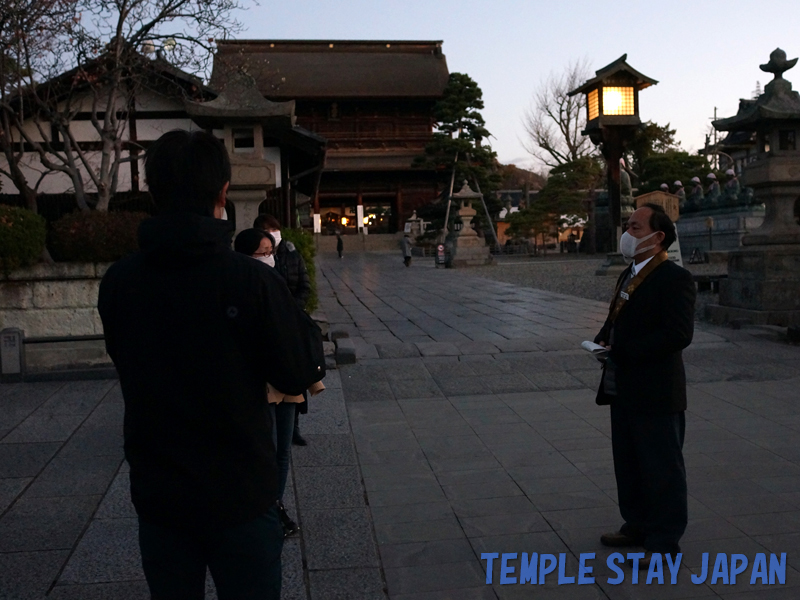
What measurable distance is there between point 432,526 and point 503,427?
2015 mm

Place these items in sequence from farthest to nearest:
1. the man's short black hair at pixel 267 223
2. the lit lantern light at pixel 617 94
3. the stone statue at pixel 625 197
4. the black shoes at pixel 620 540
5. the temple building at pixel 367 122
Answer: the temple building at pixel 367 122
the stone statue at pixel 625 197
the lit lantern light at pixel 617 94
the man's short black hair at pixel 267 223
the black shoes at pixel 620 540

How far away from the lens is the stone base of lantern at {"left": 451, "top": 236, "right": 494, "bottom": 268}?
87.8ft

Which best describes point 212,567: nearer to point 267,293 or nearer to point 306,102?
point 267,293

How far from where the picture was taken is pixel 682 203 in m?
27.0

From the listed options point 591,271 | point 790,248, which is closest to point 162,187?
point 790,248

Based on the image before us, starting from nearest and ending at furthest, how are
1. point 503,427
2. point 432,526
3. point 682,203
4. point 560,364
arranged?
point 432,526 < point 503,427 < point 560,364 < point 682,203

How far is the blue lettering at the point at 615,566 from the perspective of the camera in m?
3.30

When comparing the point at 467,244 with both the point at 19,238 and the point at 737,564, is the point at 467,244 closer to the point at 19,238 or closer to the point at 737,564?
the point at 19,238

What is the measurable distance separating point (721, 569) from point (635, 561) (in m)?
0.37

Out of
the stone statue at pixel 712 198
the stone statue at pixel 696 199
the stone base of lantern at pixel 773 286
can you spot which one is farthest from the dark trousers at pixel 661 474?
the stone statue at pixel 696 199

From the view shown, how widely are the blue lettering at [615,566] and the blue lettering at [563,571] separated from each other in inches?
6.9

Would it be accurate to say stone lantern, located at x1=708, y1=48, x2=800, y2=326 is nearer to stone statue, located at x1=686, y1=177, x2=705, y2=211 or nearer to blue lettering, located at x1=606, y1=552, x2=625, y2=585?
blue lettering, located at x1=606, y1=552, x2=625, y2=585

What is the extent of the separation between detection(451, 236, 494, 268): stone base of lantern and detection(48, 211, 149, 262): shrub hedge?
18.8 metres

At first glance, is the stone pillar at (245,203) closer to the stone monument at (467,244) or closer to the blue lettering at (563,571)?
the blue lettering at (563,571)
